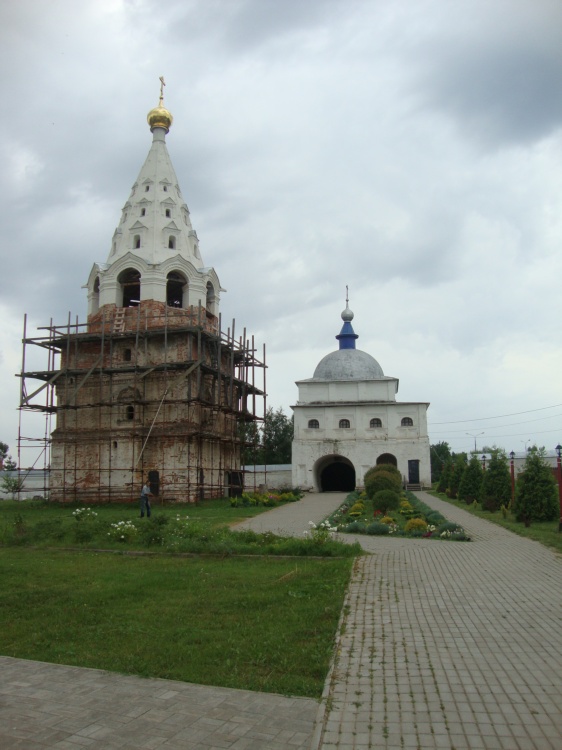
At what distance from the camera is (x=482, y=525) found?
18.6 meters

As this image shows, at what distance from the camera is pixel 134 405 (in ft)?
94.6

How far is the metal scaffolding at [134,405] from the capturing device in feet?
91.6

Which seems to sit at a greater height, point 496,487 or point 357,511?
point 496,487

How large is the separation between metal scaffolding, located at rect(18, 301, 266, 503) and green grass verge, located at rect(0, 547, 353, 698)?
54.6 feet

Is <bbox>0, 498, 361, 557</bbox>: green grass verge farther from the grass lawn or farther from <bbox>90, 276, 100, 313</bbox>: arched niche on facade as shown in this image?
<bbox>90, 276, 100, 313</bbox>: arched niche on facade

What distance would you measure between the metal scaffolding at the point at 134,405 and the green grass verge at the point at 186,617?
16.6 metres

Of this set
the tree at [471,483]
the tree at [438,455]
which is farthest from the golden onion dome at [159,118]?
the tree at [438,455]

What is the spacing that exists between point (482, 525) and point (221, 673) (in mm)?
14566

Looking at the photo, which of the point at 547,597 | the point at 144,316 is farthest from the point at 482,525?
the point at 144,316

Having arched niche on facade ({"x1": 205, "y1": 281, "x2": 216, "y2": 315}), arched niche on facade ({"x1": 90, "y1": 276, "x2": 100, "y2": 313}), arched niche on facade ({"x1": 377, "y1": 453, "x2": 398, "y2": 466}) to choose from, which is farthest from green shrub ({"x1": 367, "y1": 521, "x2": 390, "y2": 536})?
arched niche on facade ({"x1": 377, "y1": 453, "x2": 398, "y2": 466})

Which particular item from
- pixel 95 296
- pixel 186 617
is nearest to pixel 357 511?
pixel 186 617

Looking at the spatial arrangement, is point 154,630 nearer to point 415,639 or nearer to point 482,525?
point 415,639

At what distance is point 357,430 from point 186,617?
3297cm

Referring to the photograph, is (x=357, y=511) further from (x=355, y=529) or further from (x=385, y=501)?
(x=355, y=529)
